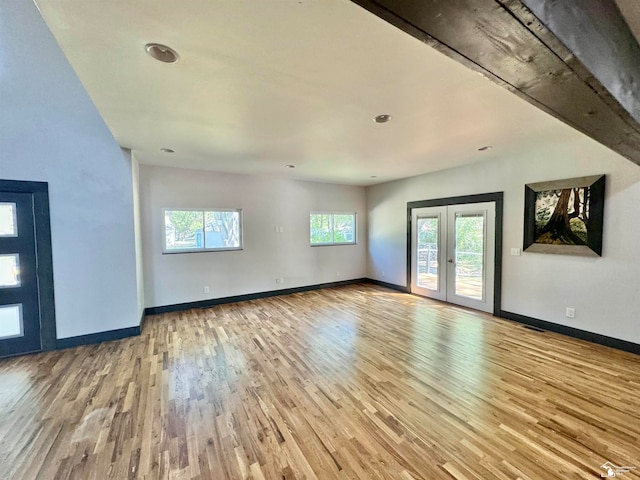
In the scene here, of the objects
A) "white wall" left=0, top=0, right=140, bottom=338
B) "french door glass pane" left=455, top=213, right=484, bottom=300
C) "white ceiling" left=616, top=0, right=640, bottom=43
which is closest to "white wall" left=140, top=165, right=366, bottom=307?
"white wall" left=0, top=0, right=140, bottom=338

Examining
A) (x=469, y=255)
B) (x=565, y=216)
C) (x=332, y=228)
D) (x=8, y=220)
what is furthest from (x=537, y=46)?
(x=332, y=228)

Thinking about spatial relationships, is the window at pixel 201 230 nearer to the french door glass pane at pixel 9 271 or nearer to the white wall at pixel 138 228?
the white wall at pixel 138 228

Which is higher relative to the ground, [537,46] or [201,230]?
[537,46]

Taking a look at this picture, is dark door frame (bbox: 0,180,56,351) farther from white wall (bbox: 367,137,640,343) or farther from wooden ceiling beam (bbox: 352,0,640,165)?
white wall (bbox: 367,137,640,343)

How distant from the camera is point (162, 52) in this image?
1699 millimetres

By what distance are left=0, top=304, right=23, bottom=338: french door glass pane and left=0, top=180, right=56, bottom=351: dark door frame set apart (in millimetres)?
224

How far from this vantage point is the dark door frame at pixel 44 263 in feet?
11.3

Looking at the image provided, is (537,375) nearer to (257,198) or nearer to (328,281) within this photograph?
(328,281)

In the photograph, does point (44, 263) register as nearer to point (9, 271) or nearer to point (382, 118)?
point (9, 271)

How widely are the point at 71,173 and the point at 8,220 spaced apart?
89 centimetres

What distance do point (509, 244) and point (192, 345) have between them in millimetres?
5073

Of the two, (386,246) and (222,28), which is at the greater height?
(222,28)

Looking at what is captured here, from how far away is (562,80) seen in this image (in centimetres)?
107

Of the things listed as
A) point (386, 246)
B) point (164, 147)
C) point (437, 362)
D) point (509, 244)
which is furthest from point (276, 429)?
point (386, 246)
